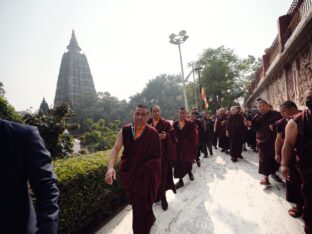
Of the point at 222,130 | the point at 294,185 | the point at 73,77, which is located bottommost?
the point at 294,185

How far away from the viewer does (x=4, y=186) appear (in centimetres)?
116

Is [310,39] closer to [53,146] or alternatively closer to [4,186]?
[4,186]

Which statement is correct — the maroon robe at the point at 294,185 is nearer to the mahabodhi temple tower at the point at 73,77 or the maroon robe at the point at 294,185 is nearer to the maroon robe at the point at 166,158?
the maroon robe at the point at 166,158

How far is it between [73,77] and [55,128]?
76635 millimetres

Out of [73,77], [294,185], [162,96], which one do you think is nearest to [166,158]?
[294,185]

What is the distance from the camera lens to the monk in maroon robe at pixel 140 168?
308cm

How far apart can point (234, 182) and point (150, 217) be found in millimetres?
3077

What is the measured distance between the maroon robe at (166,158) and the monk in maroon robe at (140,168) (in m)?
0.98

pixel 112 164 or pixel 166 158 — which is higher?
pixel 112 164

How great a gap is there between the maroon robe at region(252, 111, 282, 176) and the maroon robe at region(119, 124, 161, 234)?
297 cm

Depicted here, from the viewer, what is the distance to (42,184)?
120cm

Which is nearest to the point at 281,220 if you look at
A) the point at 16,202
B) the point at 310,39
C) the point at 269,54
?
the point at 16,202

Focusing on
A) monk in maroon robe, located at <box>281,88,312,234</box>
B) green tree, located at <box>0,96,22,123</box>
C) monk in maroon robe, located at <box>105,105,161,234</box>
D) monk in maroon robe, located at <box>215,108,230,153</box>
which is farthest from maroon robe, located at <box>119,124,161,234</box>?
monk in maroon robe, located at <box>215,108,230,153</box>

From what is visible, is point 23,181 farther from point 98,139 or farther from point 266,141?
point 98,139
